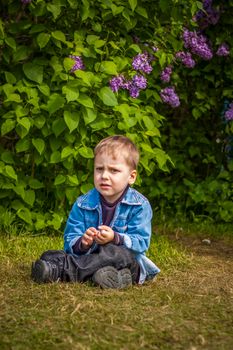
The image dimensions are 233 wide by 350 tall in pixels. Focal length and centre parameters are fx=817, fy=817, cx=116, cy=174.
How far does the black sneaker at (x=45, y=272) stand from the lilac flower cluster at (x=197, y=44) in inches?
111

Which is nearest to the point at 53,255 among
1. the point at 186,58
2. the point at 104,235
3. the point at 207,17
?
the point at 104,235

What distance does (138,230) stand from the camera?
14.3 ft

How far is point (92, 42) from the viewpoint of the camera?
211 inches

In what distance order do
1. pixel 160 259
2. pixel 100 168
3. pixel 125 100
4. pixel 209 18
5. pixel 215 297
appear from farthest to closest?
pixel 209 18 < pixel 125 100 < pixel 160 259 < pixel 100 168 < pixel 215 297

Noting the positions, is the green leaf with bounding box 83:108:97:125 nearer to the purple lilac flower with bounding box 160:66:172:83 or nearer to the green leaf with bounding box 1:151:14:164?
the green leaf with bounding box 1:151:14:164

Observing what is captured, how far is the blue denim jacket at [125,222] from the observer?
4.37 meters

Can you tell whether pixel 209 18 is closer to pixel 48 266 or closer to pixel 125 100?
pixel 125 100

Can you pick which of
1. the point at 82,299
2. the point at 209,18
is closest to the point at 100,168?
the point at 82,299

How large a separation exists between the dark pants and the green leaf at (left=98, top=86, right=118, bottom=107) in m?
1.25

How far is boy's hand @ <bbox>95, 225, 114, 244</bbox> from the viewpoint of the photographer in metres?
4.18

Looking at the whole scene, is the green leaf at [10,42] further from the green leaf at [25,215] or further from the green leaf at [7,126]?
the green leaf at [25,215]

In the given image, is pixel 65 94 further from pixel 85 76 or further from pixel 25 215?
pixel 25 215

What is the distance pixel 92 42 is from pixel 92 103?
1.50 feet

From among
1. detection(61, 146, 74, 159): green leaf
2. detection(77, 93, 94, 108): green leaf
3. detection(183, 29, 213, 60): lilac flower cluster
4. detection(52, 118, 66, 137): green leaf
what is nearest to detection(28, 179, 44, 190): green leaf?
detection(61, 146, 74, 159): green leaf
